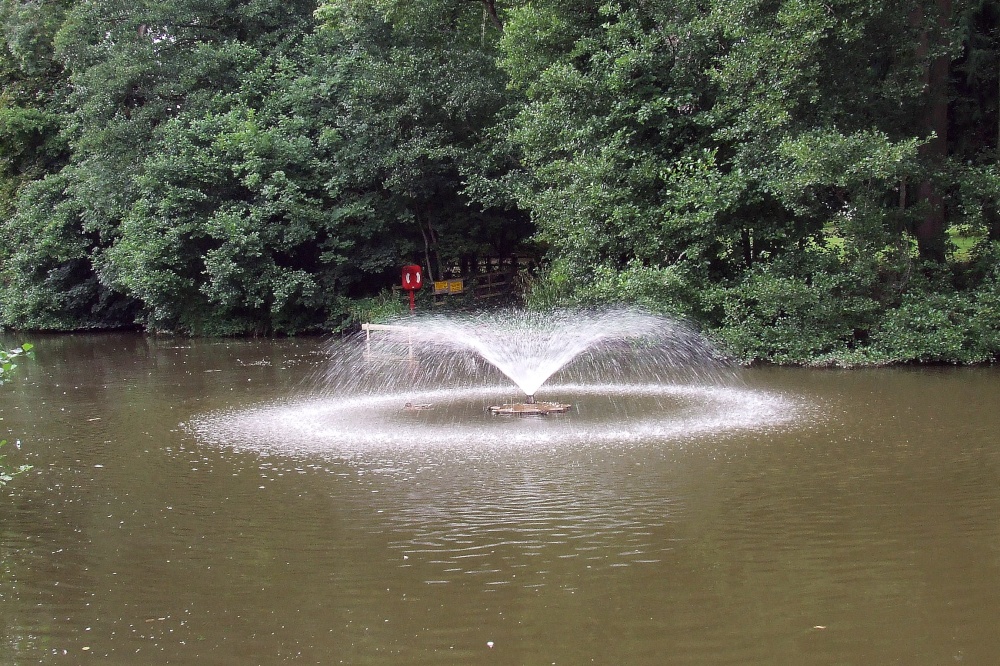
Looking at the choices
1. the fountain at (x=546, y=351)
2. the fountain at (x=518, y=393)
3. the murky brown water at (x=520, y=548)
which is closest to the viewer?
the murky brown water at (x=520, y=548)

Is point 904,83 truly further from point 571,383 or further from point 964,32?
point 571,383

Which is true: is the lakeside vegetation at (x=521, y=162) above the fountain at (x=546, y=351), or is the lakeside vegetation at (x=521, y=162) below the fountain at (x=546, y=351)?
above

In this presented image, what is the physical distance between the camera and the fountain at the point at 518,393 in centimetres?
1130

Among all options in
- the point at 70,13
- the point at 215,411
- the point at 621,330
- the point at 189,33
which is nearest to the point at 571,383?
the point at 621,330

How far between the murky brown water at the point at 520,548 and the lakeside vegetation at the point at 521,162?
17.1 feet

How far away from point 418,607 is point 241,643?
1069 millimetres

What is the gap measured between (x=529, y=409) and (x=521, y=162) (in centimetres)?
984

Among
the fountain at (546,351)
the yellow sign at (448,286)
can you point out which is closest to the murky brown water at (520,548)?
the fountain at (546,351)

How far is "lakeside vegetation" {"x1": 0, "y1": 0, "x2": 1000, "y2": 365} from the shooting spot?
16656 mm

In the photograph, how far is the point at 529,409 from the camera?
12.5 metres

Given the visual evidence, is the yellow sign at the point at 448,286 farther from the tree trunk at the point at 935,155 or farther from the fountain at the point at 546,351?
the tree trunk at the point at 935,155

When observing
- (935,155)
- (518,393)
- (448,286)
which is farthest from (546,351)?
(448,286)

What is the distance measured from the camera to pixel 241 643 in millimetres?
5672

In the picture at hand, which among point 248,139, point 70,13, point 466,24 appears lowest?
point 248,139
